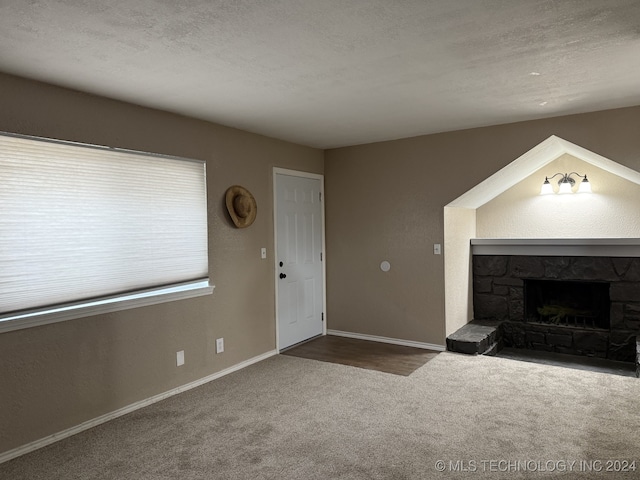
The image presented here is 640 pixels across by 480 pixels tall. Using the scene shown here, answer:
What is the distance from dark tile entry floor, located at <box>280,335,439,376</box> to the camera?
165 inches

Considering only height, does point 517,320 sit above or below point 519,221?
below

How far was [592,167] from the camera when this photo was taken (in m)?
4.68

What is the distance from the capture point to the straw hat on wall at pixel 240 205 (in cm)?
404

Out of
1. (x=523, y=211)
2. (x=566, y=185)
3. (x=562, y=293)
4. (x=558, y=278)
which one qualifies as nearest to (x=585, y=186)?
(x=566, y=185)

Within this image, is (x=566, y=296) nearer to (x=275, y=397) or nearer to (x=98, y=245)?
(x=275, y=397)

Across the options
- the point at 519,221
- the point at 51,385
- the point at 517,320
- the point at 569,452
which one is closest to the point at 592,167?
the point at 519,221

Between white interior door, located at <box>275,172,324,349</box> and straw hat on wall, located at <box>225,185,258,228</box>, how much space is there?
1.61 ft

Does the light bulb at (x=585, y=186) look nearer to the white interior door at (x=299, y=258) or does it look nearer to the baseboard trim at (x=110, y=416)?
the white interior door at (x=299, y=258)

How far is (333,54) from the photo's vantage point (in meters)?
2.43

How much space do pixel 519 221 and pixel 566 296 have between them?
1.06 m

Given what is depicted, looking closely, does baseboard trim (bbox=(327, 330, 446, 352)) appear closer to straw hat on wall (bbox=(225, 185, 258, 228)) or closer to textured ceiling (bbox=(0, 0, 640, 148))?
straw hat on wall (bbox=(225, 185, 258, 228))

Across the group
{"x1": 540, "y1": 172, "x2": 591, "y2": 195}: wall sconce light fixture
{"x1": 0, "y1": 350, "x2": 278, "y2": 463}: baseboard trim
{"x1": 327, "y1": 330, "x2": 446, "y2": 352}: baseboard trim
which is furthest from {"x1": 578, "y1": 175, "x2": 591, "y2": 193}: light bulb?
{"x1": 0, "y1": 350, "x2": 278, "y2": 463}: baseboard trim

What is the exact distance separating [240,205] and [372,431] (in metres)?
2.27

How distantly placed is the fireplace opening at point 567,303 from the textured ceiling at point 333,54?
2244 mm
